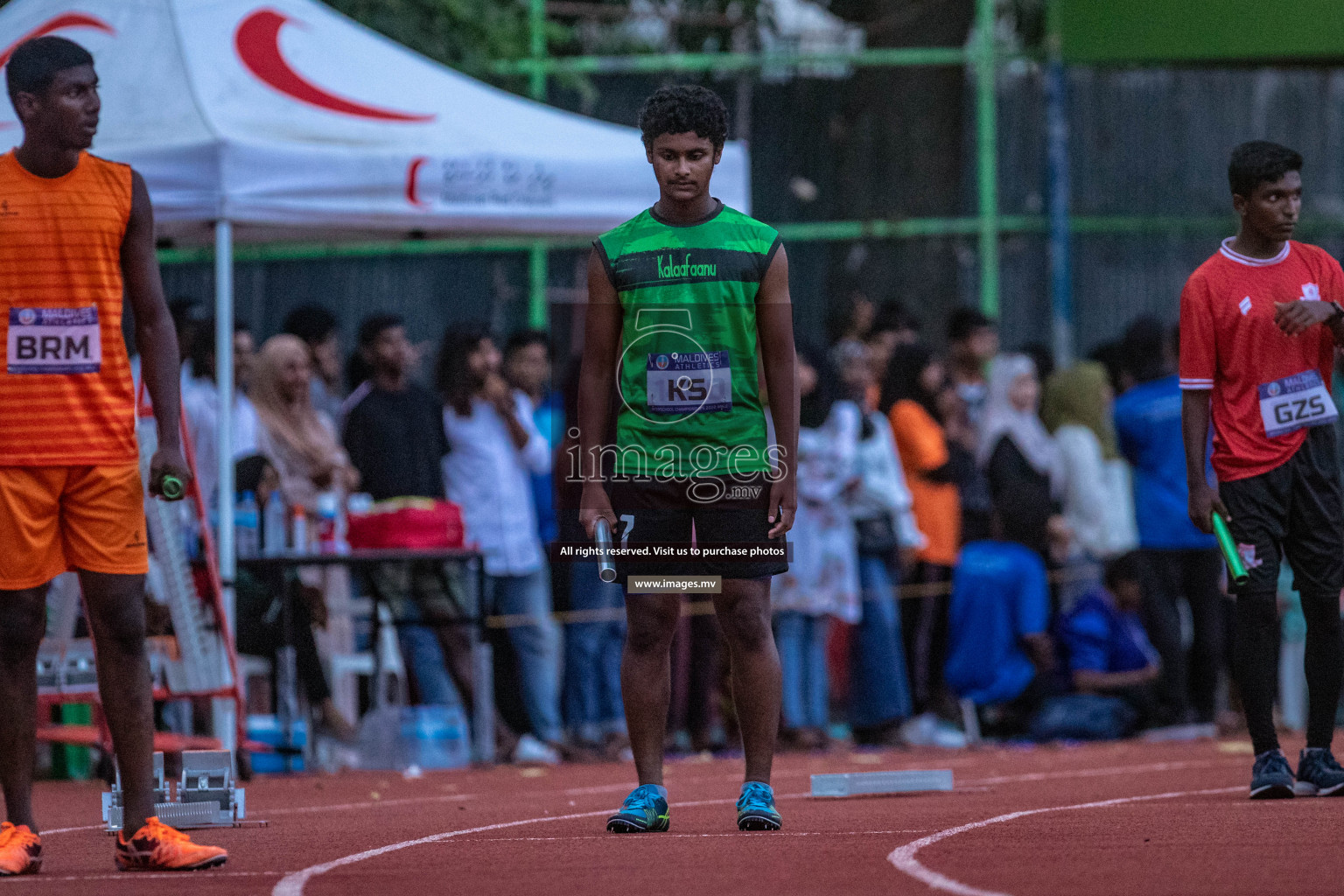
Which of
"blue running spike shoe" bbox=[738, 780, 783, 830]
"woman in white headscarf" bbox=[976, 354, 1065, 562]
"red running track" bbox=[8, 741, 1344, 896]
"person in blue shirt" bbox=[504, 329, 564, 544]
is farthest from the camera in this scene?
"woman in white headscarf" bbox=[976, 354, 1065, 562]

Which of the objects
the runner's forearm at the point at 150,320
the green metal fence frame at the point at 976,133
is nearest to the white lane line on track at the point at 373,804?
the runner's forearm at the point at 150,320

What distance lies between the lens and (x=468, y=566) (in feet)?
38.5

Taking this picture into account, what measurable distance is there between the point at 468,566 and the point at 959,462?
10.3 ft

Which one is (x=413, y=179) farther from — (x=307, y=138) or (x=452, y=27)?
(x=452, y=27)

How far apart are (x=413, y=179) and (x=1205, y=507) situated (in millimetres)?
4477

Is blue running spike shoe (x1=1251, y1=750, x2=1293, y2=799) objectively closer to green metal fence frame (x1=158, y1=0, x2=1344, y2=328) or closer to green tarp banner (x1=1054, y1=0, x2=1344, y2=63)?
green metal fence frame (x1=158, y1=0, x2=1344, y2=328)

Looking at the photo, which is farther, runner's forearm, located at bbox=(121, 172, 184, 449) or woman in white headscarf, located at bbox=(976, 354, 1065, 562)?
woman in white headscarf, located at bbox=(976, 354, 1065, 562)

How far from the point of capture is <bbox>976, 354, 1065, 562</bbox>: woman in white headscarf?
41.1ft

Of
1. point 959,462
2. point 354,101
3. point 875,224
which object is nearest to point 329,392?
point 354,101

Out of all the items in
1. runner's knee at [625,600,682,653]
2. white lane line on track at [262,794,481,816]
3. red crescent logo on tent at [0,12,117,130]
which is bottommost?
white lane line on track at [262,794,481,816]

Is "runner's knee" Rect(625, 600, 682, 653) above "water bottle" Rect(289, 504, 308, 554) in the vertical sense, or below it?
below

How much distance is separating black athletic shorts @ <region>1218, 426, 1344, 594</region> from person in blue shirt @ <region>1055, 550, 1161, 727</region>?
15.4ft

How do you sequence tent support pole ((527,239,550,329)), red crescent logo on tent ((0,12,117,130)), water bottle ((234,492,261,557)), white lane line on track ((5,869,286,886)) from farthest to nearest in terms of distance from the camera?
1. tent support pole ((527,239,550,329))
2. water bottle ((234,492,261,557))
3. red crescent logo on tent ((0,12,117,130))
4. white lane line on track ((5,869,286,886))

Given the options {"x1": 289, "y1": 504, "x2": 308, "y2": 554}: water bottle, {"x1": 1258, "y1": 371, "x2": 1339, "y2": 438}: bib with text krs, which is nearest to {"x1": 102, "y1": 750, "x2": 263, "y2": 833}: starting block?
{"x1": 289, "y1": 504, "x2": 308, "y2": 554}: water bottle
